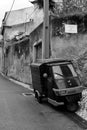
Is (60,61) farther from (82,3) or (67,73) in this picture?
(82,3)

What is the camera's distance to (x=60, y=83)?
28.9 feet

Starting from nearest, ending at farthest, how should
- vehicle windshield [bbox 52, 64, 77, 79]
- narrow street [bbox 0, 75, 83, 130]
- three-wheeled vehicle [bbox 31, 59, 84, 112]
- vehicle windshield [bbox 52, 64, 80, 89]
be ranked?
narrow street [bbox 0, 75, 83, 130]
three-wheeled vehicle [bbox 31, 59, 84, 112]
vehicle windshield [bbox 52, 64, 80, 89]
vehicle windshield [bbox 52, 64, 77, 79]

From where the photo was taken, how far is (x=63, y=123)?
7.31 meters

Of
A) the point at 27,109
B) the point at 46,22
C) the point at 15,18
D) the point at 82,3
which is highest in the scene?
the point at 15,18

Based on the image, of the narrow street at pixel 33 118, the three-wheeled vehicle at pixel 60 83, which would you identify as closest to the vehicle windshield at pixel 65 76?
the three-wheeled vehicle at pixel 60 83

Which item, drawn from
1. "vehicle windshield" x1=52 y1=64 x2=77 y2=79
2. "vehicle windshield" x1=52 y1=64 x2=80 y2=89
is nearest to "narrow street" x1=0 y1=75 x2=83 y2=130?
"vehicle windshield" x1=52 y1=64 x2=80 y2=89

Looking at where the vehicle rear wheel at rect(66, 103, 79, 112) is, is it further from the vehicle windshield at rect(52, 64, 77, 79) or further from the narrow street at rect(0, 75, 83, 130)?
the vehicle windshield at rect(52, 64, 77, 79)

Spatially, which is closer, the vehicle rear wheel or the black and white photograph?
the black and white photograph

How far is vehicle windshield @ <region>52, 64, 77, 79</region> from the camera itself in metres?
9.07

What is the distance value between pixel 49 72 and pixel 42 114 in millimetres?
1679

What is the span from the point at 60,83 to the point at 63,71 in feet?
1.89

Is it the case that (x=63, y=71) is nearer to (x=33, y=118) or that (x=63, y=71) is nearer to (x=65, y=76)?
(x=65, y=76)

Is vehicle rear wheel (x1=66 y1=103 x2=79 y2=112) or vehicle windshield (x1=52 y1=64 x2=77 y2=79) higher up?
vehicle windshield (x1=52 y1=64 x2=77 y2=79)

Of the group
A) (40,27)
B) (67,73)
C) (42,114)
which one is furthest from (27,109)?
(40,27)
